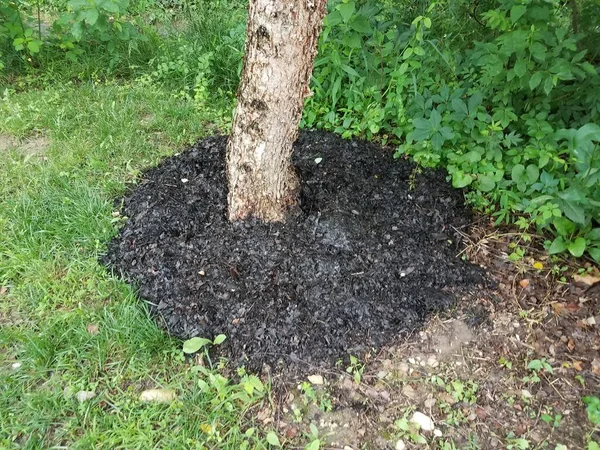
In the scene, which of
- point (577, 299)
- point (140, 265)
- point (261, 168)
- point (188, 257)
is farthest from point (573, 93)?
point (140, 265)

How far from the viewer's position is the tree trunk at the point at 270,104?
A: 200 cm

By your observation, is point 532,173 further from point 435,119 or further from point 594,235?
point 435,119

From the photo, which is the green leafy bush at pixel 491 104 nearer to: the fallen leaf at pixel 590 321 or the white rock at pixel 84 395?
the fallen leaf at pixel 590 321

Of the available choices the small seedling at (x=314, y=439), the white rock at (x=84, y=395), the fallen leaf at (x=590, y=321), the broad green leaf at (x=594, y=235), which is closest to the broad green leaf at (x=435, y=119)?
the broad green leaf at (x=594, y=235)

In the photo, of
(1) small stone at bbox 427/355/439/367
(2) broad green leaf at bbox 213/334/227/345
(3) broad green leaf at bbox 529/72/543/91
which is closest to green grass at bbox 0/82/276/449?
(2) broad green leaf at bbox 213/334/227/345

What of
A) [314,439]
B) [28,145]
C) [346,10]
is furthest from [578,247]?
[28,145]

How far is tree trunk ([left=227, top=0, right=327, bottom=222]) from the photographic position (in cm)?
200

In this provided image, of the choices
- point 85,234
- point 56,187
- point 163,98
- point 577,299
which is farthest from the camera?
point 163,98

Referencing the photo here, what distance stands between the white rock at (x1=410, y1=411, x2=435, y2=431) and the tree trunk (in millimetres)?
1211

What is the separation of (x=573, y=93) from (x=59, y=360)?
3062mm

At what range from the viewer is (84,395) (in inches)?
78.0

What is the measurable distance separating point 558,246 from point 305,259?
131 cm

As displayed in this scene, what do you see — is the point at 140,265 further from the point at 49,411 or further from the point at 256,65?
the point at 256,65

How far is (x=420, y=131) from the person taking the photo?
109 inches
